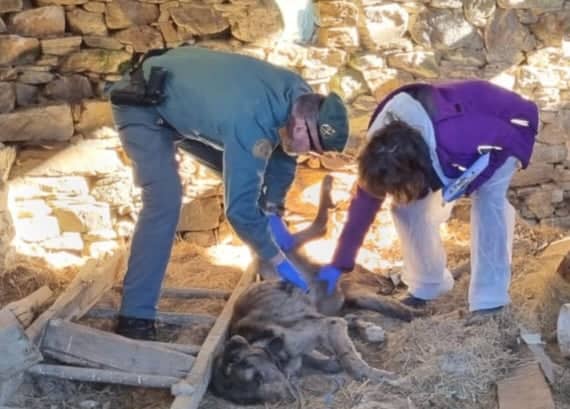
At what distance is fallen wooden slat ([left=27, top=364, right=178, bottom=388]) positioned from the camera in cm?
317

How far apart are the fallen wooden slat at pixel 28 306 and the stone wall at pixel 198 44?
4.49ft

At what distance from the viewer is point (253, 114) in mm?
3197

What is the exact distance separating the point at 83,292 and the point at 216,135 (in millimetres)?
1039

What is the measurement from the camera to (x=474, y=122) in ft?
11.3

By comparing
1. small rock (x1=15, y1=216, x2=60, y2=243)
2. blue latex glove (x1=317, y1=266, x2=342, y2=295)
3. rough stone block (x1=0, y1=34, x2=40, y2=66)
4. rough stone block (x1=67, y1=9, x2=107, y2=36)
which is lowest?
small rock (x1=15, y1=216, x2=60, y2=243)

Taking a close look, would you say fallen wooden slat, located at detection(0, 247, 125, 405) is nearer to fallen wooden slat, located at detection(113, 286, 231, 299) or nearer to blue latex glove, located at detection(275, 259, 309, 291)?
fallen wooden slat, located at detection(113, 286, 231, 299)

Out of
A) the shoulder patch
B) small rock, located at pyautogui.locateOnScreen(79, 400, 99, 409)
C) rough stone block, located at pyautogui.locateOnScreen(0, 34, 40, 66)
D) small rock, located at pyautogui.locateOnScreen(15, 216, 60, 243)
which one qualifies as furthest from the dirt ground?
rough stone block, located at pyautogui.locateOnScreen(0, 34, 40, 66)

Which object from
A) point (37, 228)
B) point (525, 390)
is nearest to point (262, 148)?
point (525, 390)

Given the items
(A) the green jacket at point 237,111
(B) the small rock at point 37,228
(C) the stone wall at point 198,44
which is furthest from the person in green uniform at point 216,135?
(B) the small rock at point 37,228

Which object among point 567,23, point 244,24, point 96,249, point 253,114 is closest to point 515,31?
point 567,23

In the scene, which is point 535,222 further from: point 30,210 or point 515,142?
point 30,210

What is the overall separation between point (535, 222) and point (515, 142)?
2.20 meters

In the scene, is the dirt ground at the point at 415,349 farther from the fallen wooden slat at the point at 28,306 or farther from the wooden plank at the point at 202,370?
the fallen wooden slat at the point at 28,306

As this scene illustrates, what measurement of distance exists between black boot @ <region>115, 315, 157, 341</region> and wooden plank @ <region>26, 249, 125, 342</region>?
21cm
